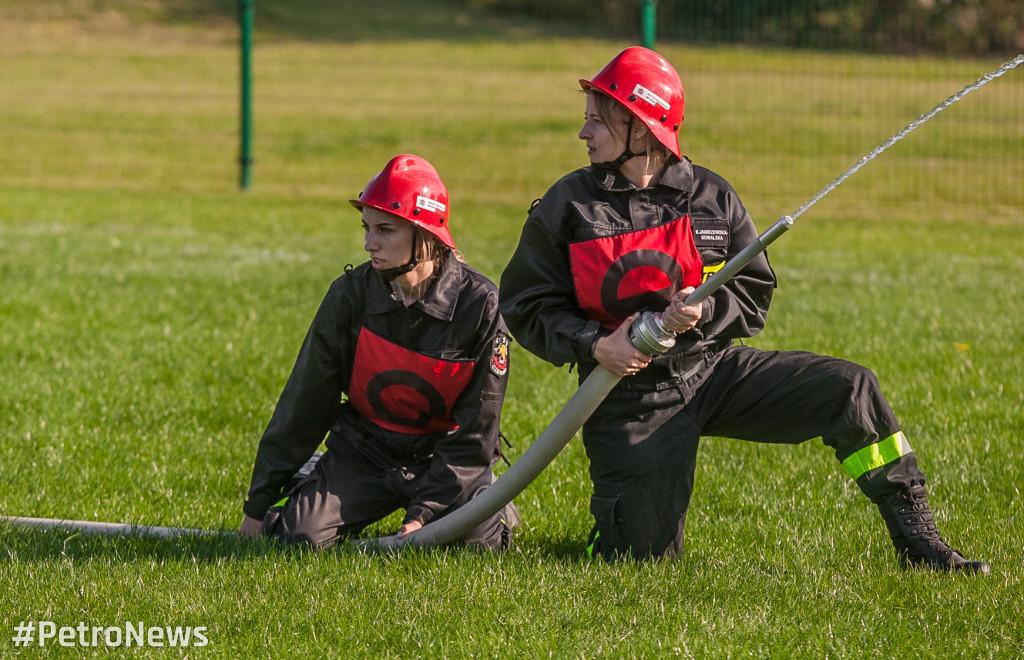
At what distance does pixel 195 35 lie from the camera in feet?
79.1

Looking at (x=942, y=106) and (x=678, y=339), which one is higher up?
(x=942, y=106)

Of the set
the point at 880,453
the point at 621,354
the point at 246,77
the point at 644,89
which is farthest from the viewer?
the point at 246,77

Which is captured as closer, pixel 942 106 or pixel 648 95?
pixel 942 106

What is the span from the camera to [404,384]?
481 centimetres

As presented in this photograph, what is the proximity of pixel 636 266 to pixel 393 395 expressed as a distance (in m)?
1.15

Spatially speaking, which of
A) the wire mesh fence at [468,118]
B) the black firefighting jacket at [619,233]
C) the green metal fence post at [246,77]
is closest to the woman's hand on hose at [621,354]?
the black firefighting jacket at [619,233]

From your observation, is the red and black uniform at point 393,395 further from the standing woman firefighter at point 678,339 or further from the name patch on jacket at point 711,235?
the name patch on jacket at point 711,235

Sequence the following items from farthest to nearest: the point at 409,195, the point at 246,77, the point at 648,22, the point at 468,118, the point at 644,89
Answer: the point at 468,118
the point at 246,77
the point at 648,22
the point at 409,195
the point at 644,89

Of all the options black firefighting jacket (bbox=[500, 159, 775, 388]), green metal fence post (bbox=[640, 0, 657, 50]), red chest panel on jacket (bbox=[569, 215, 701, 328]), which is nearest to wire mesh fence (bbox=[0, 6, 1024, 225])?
green metal fence post (bbox=[640, 0, 657, 50])

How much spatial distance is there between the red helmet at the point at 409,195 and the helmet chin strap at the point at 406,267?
0.09 meters

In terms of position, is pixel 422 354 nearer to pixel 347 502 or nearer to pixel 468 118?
pixel 347 502

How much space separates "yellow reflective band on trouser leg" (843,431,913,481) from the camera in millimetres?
4297

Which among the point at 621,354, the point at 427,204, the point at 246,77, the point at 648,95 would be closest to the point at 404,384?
the point at 427,204

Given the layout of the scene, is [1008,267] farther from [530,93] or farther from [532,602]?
[530,93]
